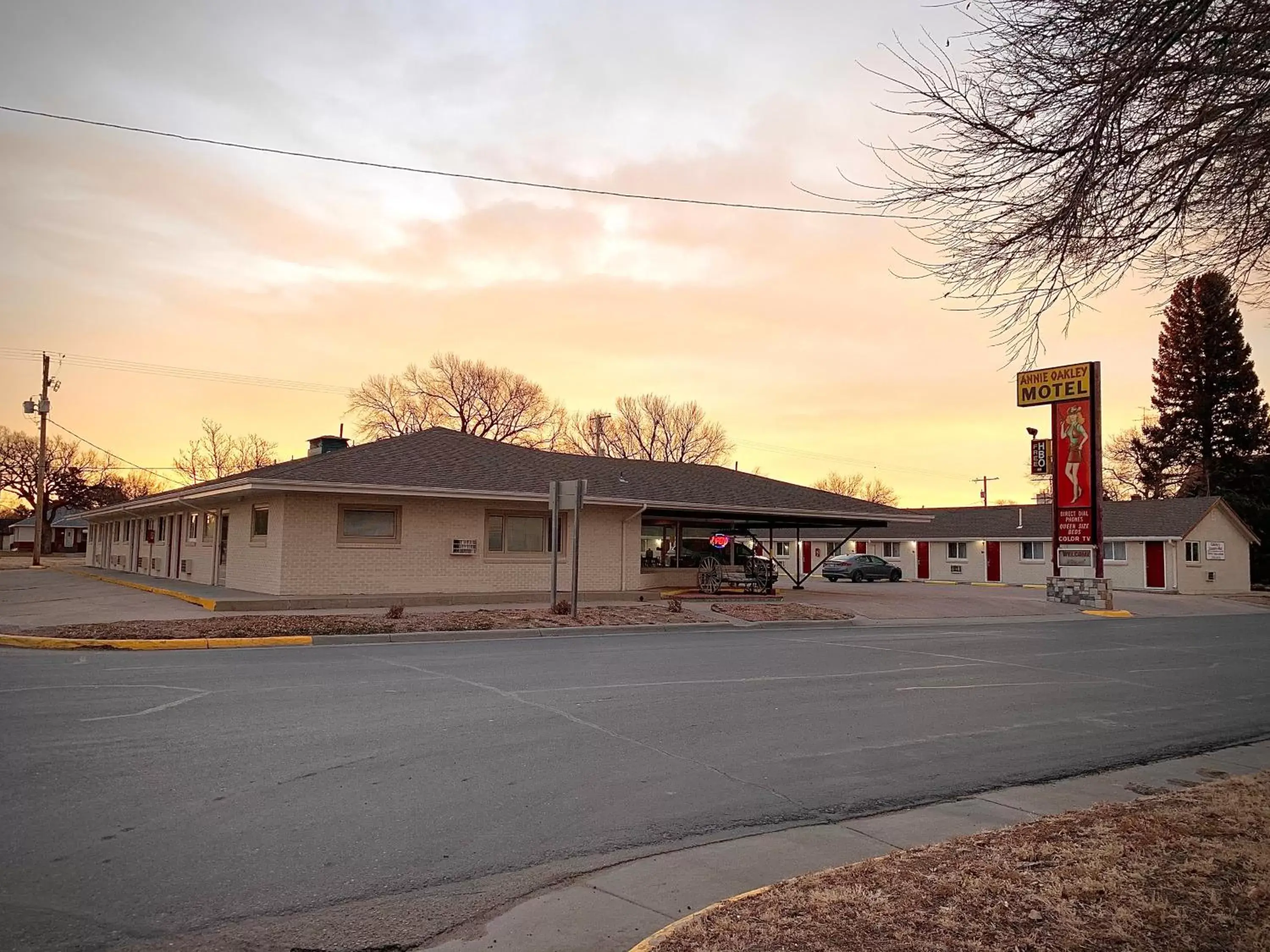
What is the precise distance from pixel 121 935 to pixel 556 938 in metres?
2.03

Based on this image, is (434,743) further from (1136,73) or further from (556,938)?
(1136,73)

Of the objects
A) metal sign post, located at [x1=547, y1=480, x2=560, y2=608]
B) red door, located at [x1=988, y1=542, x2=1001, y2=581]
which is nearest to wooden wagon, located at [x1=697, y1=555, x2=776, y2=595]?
metal sign post, located at [x1=547, y1=480, x2=560, y2=608]

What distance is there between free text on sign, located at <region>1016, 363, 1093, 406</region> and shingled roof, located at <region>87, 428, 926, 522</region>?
678 centimetres

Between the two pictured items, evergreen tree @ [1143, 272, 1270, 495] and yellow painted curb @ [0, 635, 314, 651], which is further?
evergreen tree @ [1143, 272, 1270, 495]

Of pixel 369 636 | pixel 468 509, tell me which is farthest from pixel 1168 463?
pixel 369 636

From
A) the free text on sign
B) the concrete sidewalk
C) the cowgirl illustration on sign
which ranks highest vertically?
the free text on sign

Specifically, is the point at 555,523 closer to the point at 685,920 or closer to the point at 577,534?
the point at 577,534

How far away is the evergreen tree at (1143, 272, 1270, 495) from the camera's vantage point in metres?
56.7

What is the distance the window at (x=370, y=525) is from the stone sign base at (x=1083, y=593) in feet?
76.4

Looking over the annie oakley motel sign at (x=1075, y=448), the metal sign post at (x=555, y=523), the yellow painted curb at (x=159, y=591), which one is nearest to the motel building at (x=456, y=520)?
the yellow painted curb at (x=159, y=591)

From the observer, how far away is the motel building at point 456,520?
22141 mm

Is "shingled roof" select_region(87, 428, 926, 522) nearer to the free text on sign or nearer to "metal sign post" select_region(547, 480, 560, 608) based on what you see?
"metal sign post" select_region(547, 480, 560, 608)

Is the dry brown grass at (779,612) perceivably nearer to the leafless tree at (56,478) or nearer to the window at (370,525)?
the window at (370,525)

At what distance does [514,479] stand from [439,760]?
18.6 metres
